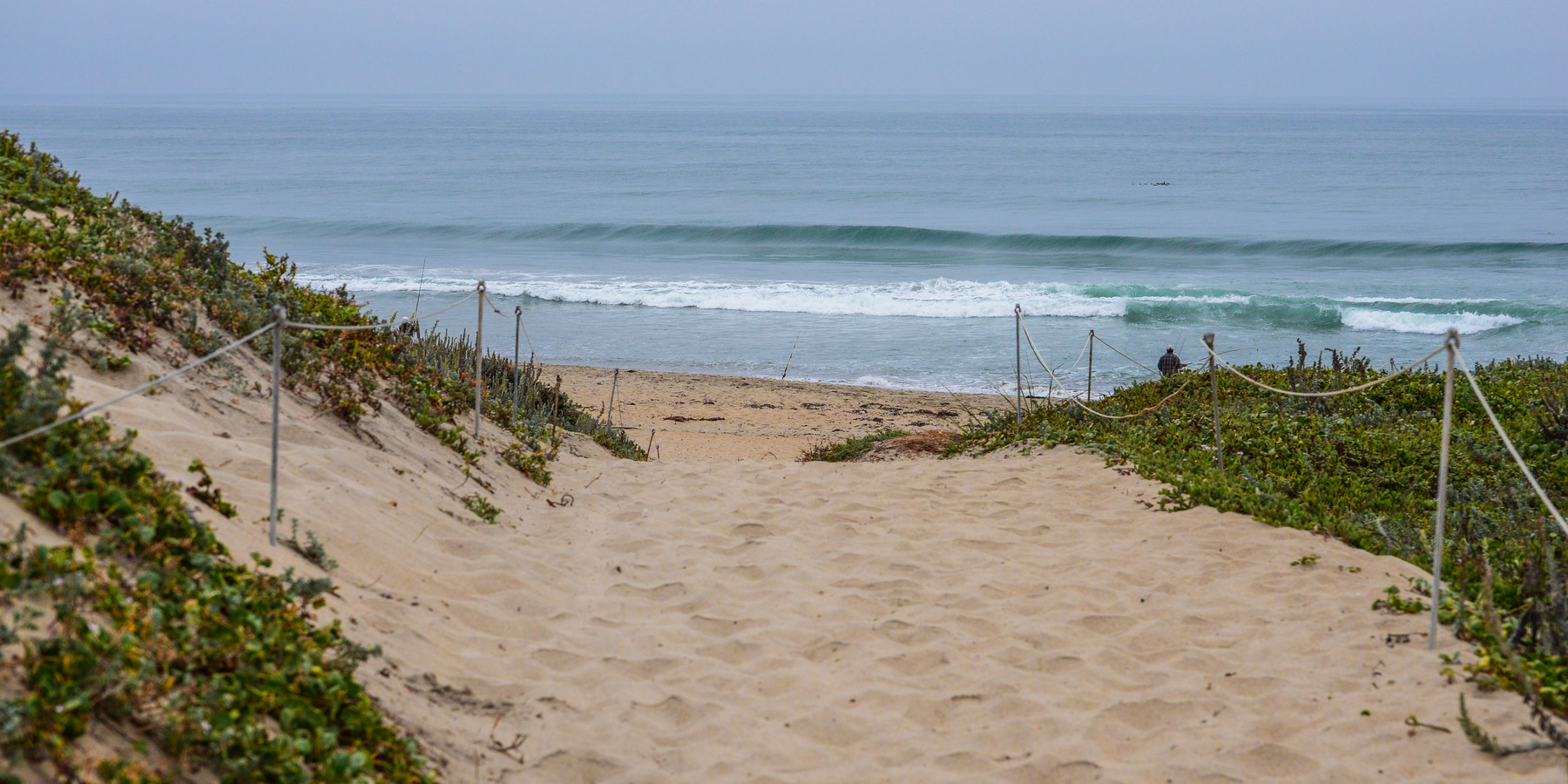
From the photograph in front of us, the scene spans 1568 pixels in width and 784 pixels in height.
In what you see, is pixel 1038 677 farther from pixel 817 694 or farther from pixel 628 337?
pixel 628 337

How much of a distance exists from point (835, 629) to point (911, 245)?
33.0 m

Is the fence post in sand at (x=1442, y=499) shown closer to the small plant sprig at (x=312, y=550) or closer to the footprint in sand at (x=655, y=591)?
the footprint in sand at (x=655, y=591)

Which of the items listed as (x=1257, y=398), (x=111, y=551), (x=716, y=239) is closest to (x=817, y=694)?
(x=111, y=551)

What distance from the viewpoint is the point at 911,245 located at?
37.2m

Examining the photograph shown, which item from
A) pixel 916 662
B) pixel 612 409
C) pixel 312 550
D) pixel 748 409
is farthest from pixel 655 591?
pixel 748 409

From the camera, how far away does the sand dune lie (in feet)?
12.8

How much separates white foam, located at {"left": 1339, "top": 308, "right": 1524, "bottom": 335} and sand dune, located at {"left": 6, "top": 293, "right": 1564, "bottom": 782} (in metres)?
Answer: 20.7

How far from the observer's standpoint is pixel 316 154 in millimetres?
74812

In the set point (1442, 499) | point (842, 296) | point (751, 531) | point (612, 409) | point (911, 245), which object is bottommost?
point (612, 409)

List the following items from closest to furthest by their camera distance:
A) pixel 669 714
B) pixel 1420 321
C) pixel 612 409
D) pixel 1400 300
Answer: pixel 669 714 → pixel 612 409 → pixel 1420 321 → pixel 1400 300

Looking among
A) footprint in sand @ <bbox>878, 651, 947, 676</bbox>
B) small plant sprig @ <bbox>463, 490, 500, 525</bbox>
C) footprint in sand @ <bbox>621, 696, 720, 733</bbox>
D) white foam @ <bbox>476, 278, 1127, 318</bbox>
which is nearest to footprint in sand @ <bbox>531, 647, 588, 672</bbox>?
footprint in sand @ <bbox>621, 696, 720, 733</bbox>

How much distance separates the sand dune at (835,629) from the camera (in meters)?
3.89

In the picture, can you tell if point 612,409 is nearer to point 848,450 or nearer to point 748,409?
point 748,409

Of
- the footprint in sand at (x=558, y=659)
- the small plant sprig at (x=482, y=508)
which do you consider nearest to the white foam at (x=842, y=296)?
the small plant sprig at (x=482, y=508)
